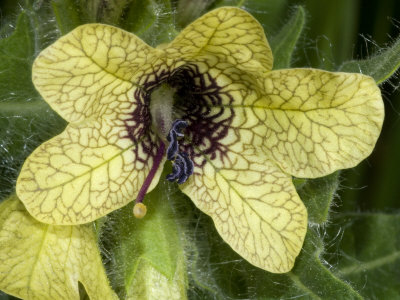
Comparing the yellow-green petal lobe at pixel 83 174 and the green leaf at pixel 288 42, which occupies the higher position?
the green leaf at pixel 288 42

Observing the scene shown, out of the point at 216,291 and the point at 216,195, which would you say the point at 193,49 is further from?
the point at 216,291

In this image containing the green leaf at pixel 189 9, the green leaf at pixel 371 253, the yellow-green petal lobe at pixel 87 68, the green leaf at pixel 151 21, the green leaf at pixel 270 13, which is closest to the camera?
the yellow-green petal lobe at pixel 87 68

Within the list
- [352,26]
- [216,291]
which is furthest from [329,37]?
[216,291]

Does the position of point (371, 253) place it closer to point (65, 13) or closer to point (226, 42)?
point (226, 42)

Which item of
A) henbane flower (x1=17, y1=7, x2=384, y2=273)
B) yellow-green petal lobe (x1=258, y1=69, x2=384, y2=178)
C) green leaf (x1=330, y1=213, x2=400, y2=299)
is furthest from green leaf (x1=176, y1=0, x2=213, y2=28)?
green leaf (x1=330, y1=213, x2=400, y2=299)

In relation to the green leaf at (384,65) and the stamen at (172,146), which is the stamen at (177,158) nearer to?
the stamen at (172,146)

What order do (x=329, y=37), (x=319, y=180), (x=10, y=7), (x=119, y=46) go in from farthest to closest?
(x=329, y=37)
(x=10, y=7)
(x=319, y=180)
(x=119, y=46)

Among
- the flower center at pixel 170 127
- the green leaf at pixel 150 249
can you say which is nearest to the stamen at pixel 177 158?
the flower center at pixel 170 127
